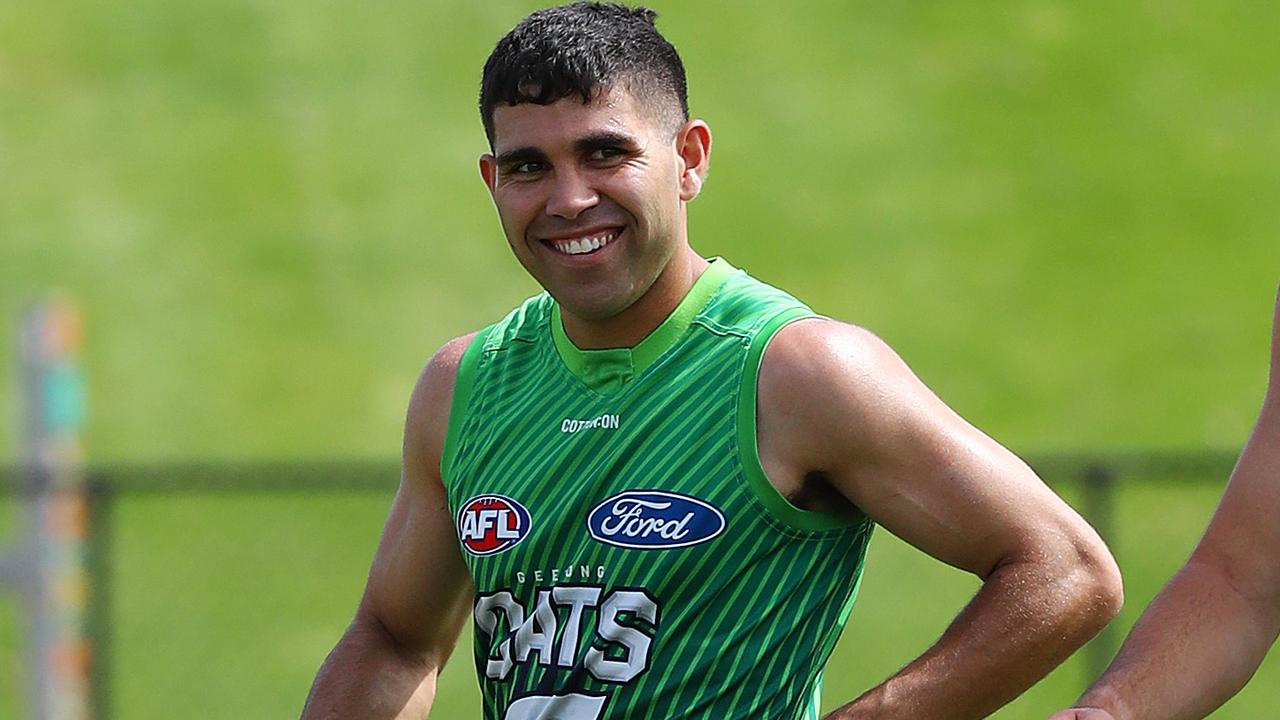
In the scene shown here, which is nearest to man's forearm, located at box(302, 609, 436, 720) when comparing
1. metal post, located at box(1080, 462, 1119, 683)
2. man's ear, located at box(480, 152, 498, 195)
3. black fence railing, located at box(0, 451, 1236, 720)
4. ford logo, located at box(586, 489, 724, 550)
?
ford logo, located at box(586, 489, 724, 550)

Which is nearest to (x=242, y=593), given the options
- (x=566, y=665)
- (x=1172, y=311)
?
(x=1172, y=311)

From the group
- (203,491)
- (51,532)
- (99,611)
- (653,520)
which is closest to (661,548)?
(653,520)

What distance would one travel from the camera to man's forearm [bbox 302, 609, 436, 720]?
3.67 metres

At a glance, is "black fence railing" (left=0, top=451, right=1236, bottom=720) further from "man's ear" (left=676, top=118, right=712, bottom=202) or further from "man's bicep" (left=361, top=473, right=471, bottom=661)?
"man's ear" (left=676, top=118, right=712, bottom=202)

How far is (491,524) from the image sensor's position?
3359mm

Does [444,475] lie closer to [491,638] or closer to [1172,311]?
[491,638]

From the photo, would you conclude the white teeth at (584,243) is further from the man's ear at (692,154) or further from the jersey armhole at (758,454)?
the jersey armhole at (758,454)

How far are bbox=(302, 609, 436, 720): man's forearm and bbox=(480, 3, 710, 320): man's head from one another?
813 millimetres

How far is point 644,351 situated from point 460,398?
41cm

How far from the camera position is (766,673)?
3176 millimetres

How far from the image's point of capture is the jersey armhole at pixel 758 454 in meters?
3.12

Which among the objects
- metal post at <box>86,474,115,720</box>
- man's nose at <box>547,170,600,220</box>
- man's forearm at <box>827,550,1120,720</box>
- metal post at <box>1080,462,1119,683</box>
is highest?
man's nose at <box>547,170,600,220</box>

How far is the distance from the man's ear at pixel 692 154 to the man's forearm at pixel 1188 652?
3.39ft

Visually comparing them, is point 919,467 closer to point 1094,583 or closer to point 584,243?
point 1094,583
